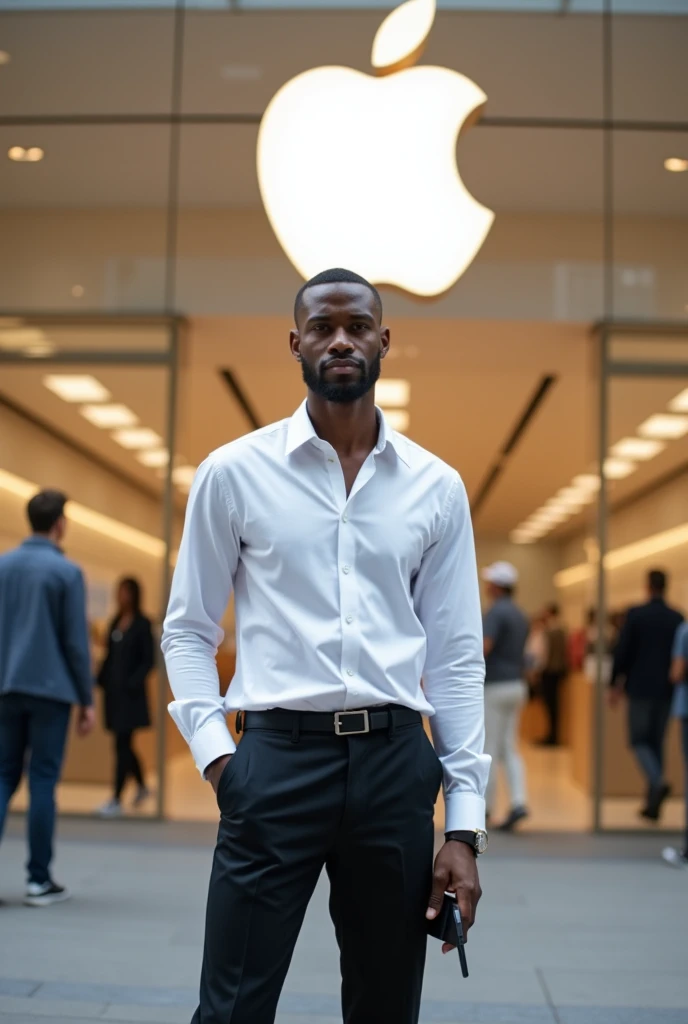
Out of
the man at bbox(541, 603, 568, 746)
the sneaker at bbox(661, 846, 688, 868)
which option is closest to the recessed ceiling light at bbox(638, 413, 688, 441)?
the sneaker at bbox(661, 846, 688, 868)

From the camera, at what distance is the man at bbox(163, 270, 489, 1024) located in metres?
2.07

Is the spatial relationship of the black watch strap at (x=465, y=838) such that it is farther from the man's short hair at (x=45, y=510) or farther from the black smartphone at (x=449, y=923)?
the man's short hair at (x=45, y=510)

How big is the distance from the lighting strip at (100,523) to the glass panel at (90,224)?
1195 mm

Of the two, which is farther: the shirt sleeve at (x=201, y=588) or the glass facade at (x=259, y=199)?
the glass facade at (x=259, y=199)

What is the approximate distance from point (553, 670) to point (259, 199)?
834 cm

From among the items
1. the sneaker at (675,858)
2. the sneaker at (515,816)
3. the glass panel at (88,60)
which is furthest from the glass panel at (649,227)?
the sneaker at (675,858)

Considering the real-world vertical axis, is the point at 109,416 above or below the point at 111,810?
above

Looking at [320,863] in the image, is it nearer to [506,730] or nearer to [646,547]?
[506,730]

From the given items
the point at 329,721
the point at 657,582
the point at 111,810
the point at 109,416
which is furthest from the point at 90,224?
the point at 329,721

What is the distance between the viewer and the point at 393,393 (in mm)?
11789

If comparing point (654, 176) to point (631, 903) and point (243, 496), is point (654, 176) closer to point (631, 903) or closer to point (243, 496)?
point (631, 903)

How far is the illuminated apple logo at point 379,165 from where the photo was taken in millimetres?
7598

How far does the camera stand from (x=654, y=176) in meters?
8.47

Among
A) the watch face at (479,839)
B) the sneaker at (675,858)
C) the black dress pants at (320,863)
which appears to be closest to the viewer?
the black dress pants at (320,863)
